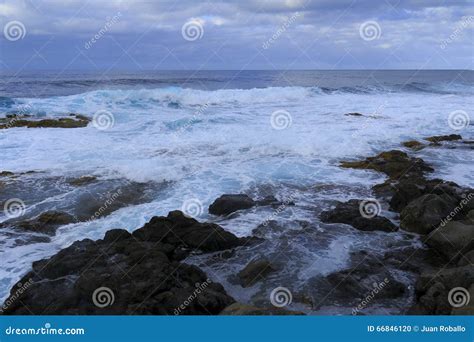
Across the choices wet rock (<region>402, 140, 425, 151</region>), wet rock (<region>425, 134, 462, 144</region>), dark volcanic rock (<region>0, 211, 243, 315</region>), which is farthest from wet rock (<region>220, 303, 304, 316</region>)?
wet rock (<region>425, 134, 462, 144</region>)

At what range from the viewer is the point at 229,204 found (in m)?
10.5

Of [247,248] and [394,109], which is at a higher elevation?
[394,109]

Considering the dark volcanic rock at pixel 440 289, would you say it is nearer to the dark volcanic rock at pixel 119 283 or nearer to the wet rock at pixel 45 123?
the dark volcanic rock at pixel 119 283

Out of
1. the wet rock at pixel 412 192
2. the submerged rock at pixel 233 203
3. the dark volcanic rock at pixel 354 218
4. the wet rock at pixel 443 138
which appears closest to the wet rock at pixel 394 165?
the wet rock at pixel 412 192

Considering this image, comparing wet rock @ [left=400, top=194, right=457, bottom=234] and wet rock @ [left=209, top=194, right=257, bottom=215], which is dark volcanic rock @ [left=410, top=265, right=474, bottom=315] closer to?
wet rock @ [left=400, top=194, right=457, bottom=234]

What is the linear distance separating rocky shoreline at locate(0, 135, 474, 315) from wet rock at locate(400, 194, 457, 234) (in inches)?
0.9

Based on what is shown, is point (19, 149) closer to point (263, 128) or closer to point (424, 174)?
point (263, 128)

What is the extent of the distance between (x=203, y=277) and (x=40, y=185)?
26.3 ft

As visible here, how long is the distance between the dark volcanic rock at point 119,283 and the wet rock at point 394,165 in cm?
878

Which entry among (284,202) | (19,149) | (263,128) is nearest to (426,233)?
(284,202)

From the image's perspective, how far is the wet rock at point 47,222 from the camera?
9383mm

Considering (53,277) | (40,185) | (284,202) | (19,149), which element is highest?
(19,149)

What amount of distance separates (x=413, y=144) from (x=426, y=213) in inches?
399

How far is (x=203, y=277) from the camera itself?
22.2 ft
